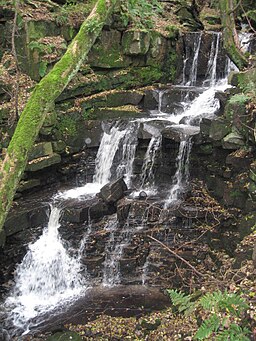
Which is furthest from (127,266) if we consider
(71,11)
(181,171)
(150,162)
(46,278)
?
(71,11)

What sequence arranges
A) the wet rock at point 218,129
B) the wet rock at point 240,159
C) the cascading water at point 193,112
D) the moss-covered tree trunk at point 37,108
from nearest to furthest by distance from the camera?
the moss-covered tree trunk at point 37,108
the wet rock at point 240,159
the wet rock at point 218,129
the cascading water at point 193,112

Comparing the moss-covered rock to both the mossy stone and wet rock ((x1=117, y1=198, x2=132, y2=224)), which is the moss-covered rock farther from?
wet rock ((x1=117, y1=198, x2=132, y2=224))

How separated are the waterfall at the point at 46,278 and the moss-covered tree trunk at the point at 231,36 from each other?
19.9 feet

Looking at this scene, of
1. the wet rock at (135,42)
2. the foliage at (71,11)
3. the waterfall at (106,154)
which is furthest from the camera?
the wet rock at (135,42)

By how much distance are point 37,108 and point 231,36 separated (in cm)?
578

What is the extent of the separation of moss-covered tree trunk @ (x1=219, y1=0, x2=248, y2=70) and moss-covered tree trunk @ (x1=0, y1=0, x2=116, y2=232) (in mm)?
3676

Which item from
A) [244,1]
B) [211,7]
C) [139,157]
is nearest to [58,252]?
[139,157]

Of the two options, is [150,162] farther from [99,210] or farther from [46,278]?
[46,278]

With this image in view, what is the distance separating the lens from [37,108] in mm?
5625

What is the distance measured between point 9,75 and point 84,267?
548 cm

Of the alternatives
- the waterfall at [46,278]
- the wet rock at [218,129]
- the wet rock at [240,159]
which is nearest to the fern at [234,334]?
the wet rock at [240,159]

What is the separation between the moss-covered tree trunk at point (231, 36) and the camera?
29.6ft

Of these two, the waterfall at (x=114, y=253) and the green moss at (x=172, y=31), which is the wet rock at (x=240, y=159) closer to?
the waterfall at (x=114, y=253)

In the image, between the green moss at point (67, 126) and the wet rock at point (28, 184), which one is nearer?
the wet rock at point (28, 184)
